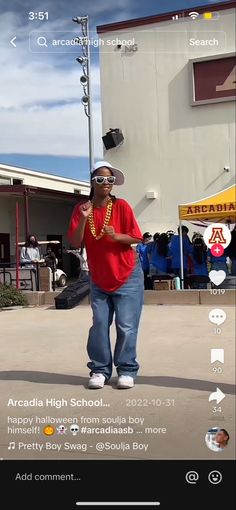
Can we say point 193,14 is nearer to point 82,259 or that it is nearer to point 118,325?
point 82,259

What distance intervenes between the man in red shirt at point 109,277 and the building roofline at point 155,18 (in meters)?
0.61

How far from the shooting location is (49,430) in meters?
2.12

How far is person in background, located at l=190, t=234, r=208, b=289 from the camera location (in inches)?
83.5

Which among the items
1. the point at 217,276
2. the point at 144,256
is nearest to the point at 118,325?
the point at 144,256

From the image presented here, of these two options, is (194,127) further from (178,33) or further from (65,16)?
(65,16)

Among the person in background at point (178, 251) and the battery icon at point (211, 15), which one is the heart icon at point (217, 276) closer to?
the person in background at point (178, 251)

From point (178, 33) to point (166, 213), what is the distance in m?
0.60

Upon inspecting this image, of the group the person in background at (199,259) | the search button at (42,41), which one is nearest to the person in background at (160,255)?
the person in background at (199,259)

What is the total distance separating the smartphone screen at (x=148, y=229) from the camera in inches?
76.6
